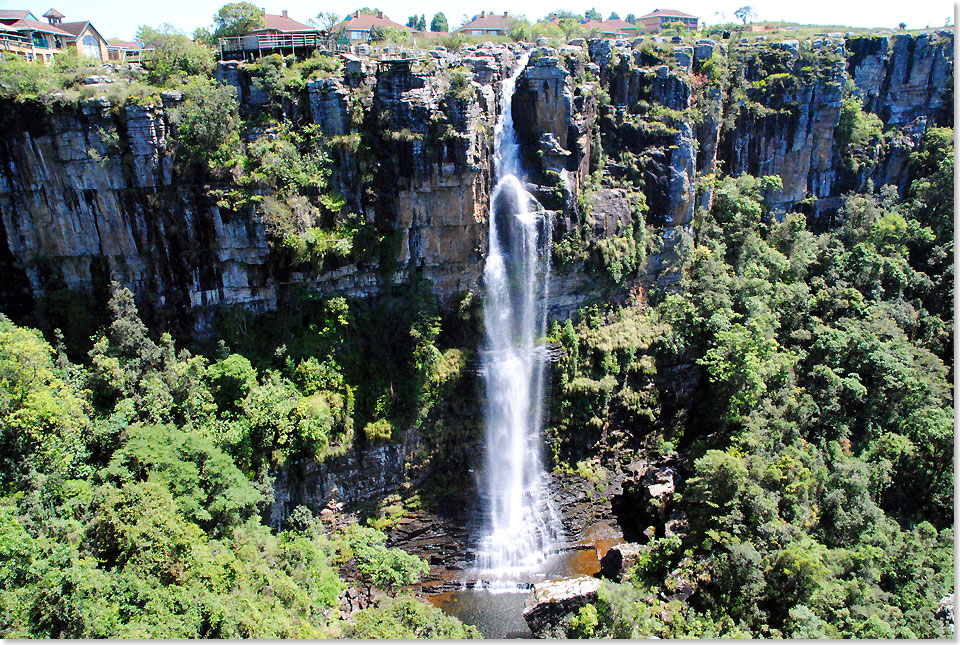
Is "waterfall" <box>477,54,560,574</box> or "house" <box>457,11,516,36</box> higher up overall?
"house" <box>457,11,516,36</box>

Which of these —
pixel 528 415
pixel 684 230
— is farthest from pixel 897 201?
pixel 528 415

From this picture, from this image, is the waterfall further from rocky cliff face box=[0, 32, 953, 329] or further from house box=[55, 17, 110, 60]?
house box=[55, 17, 110, 60]

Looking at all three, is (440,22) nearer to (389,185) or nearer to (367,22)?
(367,22)

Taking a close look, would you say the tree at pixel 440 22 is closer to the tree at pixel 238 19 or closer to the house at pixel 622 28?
the house at pixel 622 28

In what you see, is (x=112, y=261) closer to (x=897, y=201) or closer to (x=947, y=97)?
(x=897, y=201)

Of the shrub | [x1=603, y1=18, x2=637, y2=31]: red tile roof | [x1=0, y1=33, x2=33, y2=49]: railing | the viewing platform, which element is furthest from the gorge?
[x1=603, y1=18, x2=637, y2=31]: red tile roof

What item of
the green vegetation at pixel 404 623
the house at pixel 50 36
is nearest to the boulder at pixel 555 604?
the green vegetation at pixel 404 623
